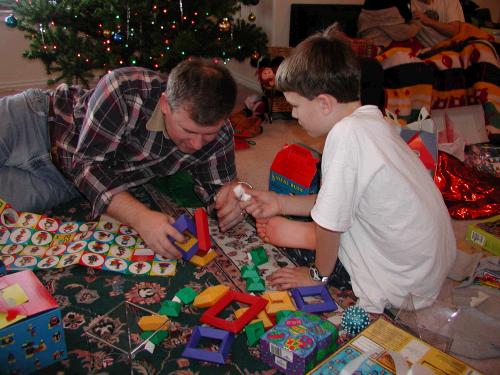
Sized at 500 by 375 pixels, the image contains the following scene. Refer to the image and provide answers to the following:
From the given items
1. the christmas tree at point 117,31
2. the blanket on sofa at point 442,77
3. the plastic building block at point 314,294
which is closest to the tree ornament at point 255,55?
the christmas tree at point 117,31

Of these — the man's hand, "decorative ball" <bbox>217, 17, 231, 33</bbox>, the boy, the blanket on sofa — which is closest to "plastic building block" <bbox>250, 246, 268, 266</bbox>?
the man's hand

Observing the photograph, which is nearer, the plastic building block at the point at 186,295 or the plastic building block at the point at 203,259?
the plastic building block at the point at 186,295

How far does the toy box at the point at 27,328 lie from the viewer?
101 cm

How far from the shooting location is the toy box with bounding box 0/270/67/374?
101 centimetres

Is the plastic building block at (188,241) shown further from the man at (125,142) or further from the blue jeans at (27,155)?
the blue jeans at (27,155)

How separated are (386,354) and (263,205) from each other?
65cm

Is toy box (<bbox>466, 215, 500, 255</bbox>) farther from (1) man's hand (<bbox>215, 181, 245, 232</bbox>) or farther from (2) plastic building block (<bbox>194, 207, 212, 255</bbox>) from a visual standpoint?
(2) plastic building block (<bbox>194, 207, 212, 255</bbox>)

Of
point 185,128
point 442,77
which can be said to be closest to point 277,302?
point 185,128

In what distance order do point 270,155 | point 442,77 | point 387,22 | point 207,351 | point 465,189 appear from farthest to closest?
point 387,22
point 442,77
point 270,155
point 465,189
point 207,351

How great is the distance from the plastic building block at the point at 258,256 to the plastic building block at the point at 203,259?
0.44 feet

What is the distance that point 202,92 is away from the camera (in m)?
1.30

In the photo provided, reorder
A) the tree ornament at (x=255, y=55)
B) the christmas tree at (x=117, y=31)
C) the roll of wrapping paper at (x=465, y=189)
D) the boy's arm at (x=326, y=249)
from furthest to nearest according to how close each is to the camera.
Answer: the tree ornament at (x=255, y=55) → the christmas tree at (x=117, y=31) → the roll of wrapping paper at (x=465, y=189) → the boy's arm at (x=326, y=249)

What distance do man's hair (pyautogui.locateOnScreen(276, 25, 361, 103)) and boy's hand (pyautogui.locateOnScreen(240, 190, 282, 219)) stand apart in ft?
1.40

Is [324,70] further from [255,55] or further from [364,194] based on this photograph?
[255,55]
